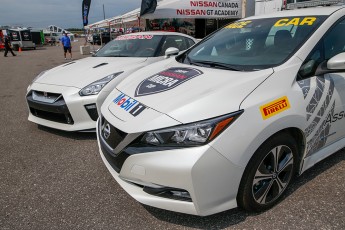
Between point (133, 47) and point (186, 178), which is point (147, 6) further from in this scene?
point (186, 178)

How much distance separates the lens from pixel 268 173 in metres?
2.29

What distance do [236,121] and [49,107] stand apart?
2.83m

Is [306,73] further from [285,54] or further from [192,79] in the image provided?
[192,79]

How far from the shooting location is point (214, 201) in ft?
6.66

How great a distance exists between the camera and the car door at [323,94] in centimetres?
237

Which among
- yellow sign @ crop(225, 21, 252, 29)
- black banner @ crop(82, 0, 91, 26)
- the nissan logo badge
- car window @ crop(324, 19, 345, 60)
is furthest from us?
black banner @ crop(82, 0, 91, 26)

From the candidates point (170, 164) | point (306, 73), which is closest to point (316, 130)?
point (306, 73)

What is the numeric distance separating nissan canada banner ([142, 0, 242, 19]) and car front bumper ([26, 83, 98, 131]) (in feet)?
26.5

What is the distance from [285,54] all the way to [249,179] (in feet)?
3.78

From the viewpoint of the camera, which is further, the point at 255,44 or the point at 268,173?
the point at 255,44

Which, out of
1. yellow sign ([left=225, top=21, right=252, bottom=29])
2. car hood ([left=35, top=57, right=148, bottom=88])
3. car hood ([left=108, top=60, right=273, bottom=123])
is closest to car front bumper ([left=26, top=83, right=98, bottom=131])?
car hood ([left=35, top=57, right=148, bottom=88])

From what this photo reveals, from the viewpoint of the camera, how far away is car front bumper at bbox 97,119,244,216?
6.25ft

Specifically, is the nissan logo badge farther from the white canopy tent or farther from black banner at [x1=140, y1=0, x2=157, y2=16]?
the white canopy tent

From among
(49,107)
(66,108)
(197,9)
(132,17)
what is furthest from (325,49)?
(132,17)
